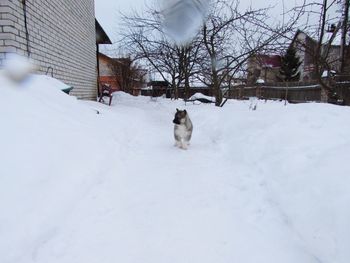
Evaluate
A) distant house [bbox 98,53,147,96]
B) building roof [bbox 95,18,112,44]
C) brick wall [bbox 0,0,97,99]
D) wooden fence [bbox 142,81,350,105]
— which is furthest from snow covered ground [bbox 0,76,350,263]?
distant house [bbox 98,53,147,96]

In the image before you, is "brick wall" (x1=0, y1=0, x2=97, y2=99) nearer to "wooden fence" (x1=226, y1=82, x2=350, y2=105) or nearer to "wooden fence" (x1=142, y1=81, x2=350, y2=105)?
"wooden fence" (x1=142, y1=81, x2=350, y2=105)

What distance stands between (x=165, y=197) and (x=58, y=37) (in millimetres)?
6719

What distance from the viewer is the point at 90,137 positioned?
14.6ft

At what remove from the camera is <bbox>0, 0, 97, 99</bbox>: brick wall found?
5.22m

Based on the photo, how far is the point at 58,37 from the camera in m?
8.14

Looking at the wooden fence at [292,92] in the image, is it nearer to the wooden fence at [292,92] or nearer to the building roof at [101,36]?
the wooden fence at [292,92]

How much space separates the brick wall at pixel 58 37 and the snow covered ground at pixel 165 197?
159cm

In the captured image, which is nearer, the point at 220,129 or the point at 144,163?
the point at 144,163

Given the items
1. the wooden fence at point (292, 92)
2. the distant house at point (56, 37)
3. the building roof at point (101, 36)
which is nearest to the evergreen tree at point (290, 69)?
the wooden fence at point (292, 92)

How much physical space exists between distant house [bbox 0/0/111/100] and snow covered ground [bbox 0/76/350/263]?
160cm

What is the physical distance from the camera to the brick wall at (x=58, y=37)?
5218mm

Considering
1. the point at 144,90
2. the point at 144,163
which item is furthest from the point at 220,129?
the point at 144,90

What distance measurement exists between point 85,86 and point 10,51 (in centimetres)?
663

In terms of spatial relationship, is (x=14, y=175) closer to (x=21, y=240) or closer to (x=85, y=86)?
(x=21, y=240)
